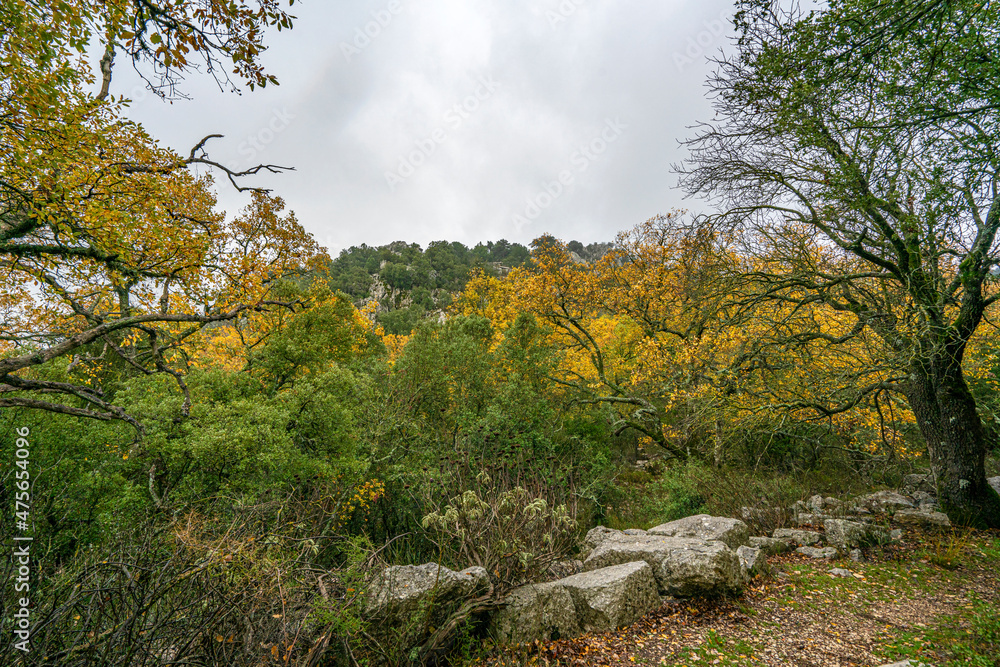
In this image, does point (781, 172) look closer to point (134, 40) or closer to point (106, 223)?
point (134, 40)

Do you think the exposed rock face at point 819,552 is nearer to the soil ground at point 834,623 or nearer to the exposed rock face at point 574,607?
the soil ground at point 834,623

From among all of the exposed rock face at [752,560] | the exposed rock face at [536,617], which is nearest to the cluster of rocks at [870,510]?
the exposed rock face at [752,560]

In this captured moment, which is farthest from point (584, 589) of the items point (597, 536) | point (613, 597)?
point (597, 536)

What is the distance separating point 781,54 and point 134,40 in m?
5.92

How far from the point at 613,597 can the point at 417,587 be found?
7.54 ft

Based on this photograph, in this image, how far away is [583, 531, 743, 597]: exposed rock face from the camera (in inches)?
195

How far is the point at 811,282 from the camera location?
639 centimetres

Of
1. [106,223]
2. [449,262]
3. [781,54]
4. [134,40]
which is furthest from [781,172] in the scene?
[449,262]

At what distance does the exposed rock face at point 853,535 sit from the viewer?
6113mm

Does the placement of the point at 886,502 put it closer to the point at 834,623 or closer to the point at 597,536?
the point at 834,623

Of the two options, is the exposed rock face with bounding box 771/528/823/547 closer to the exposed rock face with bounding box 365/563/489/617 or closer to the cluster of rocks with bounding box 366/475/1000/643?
the cluster of rocks with bounding box 366/475/1000/643

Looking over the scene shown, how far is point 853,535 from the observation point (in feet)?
20.3

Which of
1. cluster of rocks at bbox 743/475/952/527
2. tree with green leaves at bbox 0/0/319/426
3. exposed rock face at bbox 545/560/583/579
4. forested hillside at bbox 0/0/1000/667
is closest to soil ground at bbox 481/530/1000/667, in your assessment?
forested hillside at bbox 0/0/1000/667

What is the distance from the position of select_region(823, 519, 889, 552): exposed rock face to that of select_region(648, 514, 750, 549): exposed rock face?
3.98ft
